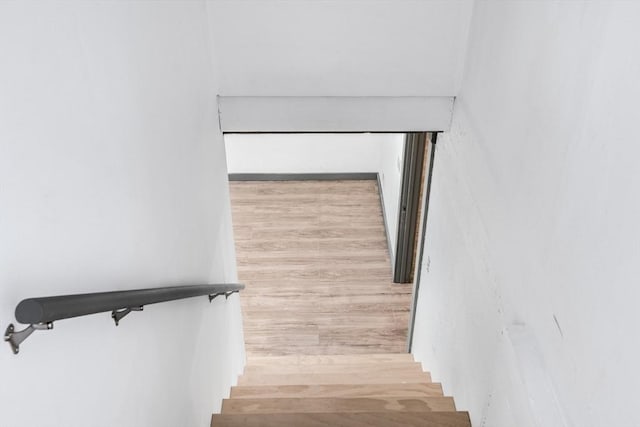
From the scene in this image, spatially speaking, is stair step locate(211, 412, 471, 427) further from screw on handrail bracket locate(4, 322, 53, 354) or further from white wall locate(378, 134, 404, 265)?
white wall locate(378, 134, 404, 265)

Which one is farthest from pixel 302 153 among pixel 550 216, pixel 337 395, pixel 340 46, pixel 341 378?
pixel 550 216

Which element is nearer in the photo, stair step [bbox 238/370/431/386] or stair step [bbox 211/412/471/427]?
stair step [bbox 211/412/471/427]

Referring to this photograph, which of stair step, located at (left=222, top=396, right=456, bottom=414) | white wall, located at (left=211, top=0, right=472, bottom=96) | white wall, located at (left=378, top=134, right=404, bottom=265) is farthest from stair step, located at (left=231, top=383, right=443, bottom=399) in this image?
white wall, located at (left=378, top=134, right=404, bottom=265)

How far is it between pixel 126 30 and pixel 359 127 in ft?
6.45

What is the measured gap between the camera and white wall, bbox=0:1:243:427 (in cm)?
108

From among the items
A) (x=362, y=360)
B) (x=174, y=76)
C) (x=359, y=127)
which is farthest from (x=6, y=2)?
(x=362, y=360)

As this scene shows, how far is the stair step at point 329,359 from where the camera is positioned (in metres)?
4.50

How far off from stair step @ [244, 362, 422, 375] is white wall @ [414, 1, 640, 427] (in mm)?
1196

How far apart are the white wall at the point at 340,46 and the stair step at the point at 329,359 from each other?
7.11 ft

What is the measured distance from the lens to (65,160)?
4.15 ft

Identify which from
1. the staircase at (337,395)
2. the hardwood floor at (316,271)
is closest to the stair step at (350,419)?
the staircase at (337,395)

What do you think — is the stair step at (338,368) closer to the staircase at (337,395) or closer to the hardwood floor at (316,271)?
the staircase at (337,395)

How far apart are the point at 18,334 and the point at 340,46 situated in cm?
254

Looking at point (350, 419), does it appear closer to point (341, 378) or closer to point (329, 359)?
point (341, 378)
